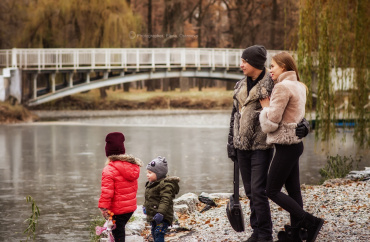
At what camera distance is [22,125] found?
3506cm

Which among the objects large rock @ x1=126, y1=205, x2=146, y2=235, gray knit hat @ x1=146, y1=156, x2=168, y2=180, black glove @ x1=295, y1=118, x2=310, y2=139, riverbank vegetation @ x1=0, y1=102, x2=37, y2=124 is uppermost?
black glove @ x1=295, y1=118, x2=310, y2=139

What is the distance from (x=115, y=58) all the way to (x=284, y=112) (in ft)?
128

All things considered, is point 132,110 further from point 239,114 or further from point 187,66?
point 239,114

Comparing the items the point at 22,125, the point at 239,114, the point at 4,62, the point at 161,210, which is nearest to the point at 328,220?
the point at 239,114

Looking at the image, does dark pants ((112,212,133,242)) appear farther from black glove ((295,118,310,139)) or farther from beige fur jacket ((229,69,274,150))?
black glove ((295,118,310,139))

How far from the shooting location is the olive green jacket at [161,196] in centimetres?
643

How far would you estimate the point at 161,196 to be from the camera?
6.44m

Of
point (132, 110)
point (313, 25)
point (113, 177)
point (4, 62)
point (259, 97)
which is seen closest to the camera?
point (113, 177)

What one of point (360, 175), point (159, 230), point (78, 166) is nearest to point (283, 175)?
point (159, 230)

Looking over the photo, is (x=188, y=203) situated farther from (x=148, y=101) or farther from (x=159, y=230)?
(x=148, y=101)

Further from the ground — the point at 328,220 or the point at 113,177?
the point at 113,177

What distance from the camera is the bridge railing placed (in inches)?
1700

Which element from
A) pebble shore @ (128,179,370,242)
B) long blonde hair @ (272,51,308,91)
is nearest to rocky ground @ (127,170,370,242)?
pebble shore @ (128,179,370,242)

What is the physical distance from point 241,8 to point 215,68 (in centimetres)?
1197
